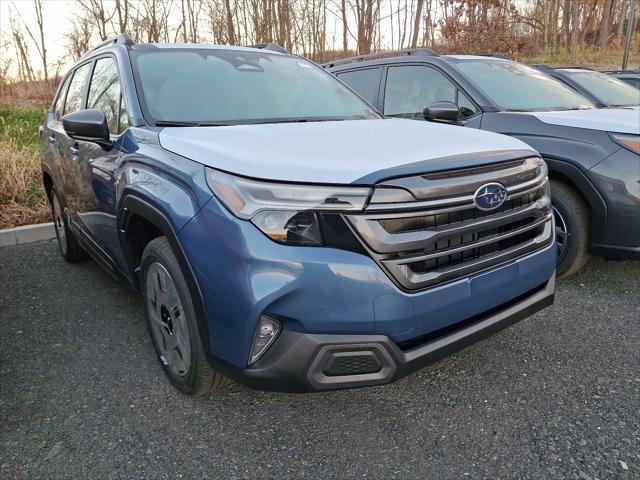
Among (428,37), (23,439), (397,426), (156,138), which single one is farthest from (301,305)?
(428,37)

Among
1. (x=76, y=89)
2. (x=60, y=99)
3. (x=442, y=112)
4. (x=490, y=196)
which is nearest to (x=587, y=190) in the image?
(x=442, y=112)

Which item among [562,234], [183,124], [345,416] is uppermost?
[183,124]

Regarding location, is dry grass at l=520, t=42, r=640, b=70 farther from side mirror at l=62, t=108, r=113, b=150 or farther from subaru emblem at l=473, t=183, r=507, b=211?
side mirror at l=62, t=108, r=113, b=150

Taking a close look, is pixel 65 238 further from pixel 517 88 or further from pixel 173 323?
pixel 517 88

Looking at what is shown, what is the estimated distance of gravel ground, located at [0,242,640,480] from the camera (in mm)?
1903

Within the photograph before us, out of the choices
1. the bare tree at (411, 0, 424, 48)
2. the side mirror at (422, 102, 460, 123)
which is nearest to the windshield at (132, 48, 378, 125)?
the side mirror at (422, 102, 460, 123)

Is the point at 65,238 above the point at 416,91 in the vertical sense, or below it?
below

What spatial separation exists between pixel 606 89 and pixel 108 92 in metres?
6.13

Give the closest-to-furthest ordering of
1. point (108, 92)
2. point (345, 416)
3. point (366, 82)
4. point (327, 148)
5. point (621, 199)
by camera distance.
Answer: point (327, 148)
point (345, 416)
point (108, 92)
point (621, 199)
point (366, 82)

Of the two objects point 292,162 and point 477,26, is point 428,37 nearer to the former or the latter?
point 477,26

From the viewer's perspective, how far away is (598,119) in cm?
346

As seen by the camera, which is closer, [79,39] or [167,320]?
[167,320]

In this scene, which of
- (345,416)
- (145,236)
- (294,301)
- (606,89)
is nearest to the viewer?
(294,301)

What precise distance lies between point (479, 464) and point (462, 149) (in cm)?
123
